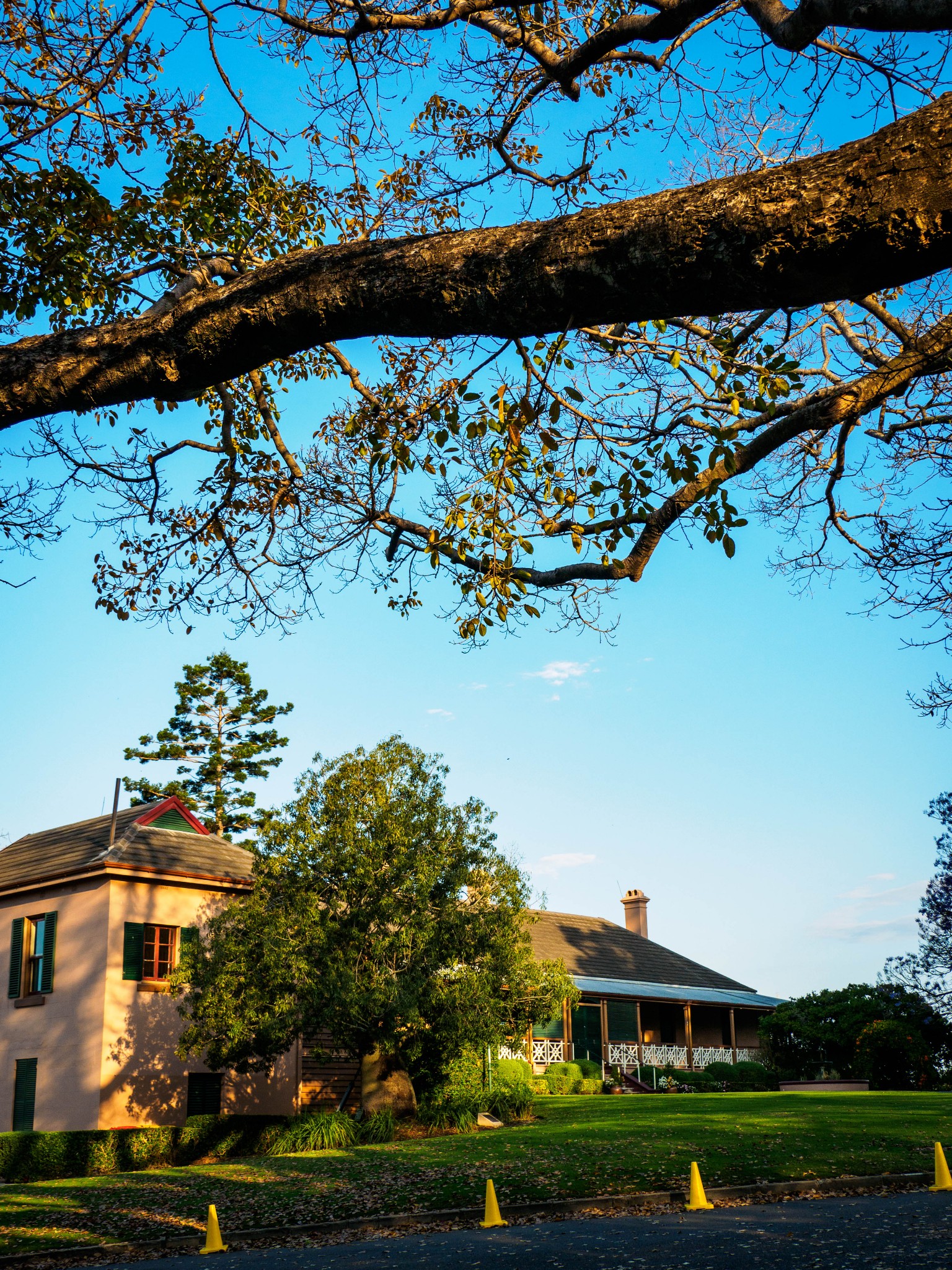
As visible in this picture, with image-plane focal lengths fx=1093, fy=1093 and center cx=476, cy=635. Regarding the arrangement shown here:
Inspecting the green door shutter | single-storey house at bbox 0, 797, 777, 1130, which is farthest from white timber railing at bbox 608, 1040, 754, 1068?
the green door shutter

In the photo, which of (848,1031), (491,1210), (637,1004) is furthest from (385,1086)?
(637,1004)

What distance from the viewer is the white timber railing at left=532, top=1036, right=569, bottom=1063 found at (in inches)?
1258

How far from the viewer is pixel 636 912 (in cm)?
4625

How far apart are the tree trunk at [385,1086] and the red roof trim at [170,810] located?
801cm

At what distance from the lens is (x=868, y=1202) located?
42.2 ft

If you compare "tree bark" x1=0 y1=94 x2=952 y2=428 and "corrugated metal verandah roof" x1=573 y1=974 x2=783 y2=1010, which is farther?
"corrugated metal verandah roof" x1=573 y1=974 x2=783 y2=1010

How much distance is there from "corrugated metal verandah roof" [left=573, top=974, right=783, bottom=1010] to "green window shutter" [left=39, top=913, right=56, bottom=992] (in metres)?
16.3

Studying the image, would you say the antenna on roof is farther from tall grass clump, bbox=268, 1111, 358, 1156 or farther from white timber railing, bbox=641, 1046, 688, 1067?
white timber railing, bbox=641, 1046, 688, 1067

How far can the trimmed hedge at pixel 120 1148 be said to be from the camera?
19938mm

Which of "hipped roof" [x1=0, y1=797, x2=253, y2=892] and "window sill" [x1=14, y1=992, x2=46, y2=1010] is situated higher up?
"hipped roof" [x1=0, y1=797, x2=253, y2=892]

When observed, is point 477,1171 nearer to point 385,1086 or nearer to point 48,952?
point 385,1086

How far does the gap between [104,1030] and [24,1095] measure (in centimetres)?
311

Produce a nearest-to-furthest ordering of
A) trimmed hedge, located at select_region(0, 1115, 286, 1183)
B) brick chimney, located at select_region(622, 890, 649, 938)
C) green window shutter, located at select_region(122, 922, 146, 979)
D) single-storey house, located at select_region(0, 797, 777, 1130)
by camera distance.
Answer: trimmed hedge, located at select_region(0, 1115, 286, 1183), single-storey house, located at select_region(0, 797, 777, 1130), green window shutter, located at select_region(122, 922, 146, 979), brick chimney, located at select_region(622, 890, 649, 938)

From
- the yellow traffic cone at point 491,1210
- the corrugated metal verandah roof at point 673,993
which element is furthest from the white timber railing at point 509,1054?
the yellow traffic cone at point 491,1210
